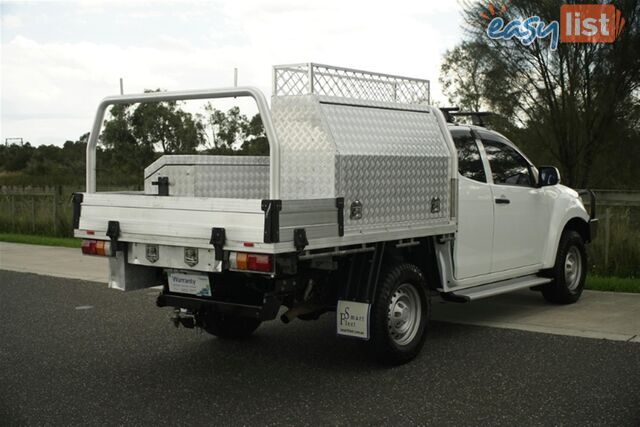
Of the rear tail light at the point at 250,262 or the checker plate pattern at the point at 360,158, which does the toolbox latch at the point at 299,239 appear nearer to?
the rear tail light at the point at 250,262

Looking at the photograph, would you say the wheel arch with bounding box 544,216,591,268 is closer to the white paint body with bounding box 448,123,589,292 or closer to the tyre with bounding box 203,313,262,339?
the white paint body with bounding box 448,123,589,292

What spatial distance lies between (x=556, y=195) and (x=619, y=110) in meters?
12.6

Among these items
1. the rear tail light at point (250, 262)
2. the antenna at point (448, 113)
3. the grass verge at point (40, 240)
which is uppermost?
the antenna at point (448, 113)

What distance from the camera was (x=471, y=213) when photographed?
7.50 meters

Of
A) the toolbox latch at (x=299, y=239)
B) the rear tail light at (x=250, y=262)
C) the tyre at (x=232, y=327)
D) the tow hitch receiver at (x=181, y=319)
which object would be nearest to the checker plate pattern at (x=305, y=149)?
the toolbox latch at (x=299, y=239)

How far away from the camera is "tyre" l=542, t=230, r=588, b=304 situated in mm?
8984

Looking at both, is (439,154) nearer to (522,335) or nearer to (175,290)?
(522,335)

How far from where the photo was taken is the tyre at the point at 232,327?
7310mm

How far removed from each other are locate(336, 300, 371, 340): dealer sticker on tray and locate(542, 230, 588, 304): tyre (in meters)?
3.62

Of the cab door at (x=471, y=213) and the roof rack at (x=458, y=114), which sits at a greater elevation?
the roof rack at (x=458, y=114)

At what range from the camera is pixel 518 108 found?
2136 centimetres

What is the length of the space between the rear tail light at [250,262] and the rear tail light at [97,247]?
1270 mm

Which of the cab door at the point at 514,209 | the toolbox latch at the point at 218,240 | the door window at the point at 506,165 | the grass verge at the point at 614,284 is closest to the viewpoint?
the toolbox latch at the point at 218,240

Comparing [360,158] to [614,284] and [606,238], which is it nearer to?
[614,284]
